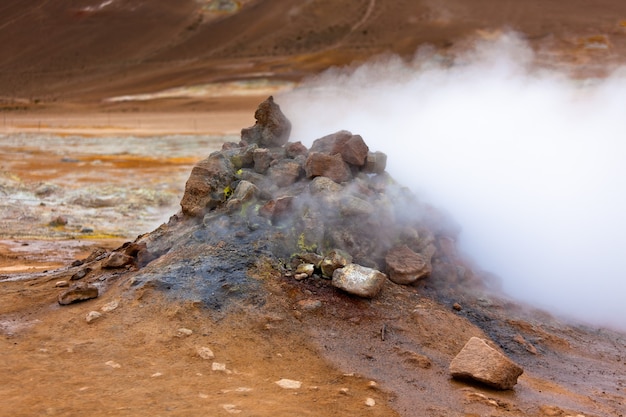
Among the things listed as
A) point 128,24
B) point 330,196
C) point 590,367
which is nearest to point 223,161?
point 330,196

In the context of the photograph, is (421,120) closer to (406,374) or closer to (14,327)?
(406,374)

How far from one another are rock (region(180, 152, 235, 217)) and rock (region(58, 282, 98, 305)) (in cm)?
109

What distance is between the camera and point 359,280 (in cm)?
469

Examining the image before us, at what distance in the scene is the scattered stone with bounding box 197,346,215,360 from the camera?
13.0ft

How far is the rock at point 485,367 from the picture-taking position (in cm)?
380

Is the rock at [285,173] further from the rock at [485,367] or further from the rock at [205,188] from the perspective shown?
the rock at [485,367]

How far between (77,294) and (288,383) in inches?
74.7

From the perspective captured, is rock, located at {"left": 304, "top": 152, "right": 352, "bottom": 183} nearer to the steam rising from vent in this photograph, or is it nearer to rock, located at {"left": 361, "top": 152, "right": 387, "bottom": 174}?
rock, located at {"left": 361, "top": 152, "right": 387, "bottom": 174}

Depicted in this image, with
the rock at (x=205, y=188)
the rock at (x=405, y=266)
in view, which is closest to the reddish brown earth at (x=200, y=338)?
the rock at (x=405, y=266)

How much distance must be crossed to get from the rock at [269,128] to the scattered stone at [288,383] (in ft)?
9.70

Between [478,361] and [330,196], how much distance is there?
6.23ft

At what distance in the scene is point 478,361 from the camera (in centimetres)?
388

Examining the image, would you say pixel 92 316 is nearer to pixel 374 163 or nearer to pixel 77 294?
pixel 77 294

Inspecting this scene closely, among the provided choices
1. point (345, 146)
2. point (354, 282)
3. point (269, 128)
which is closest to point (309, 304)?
point (354, 282)
